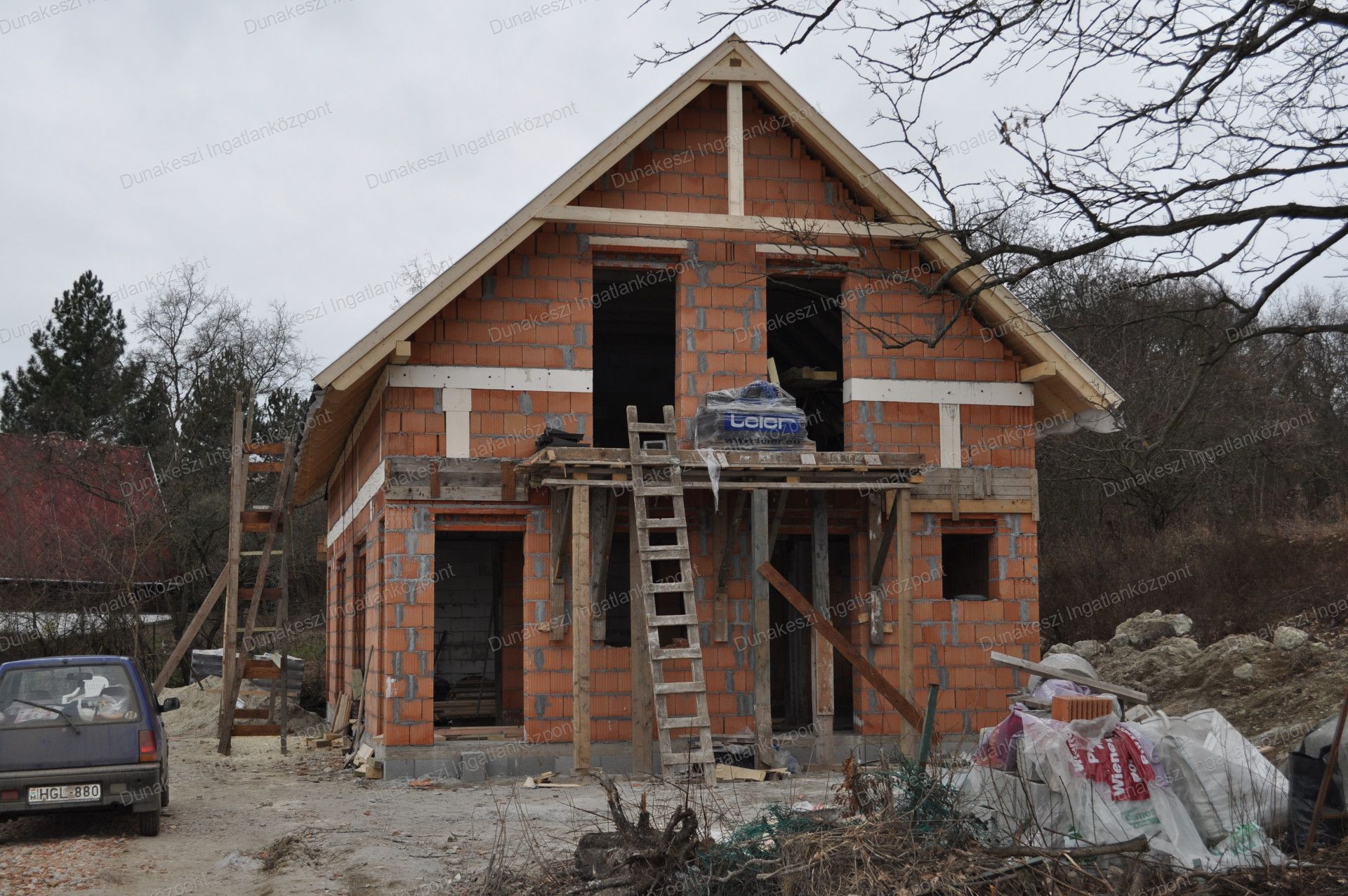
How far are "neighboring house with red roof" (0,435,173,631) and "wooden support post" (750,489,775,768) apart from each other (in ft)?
50.0

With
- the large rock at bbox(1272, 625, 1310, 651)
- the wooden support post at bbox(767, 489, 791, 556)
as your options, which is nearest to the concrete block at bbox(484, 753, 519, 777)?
the wooden support post at bbox(767, 489, 791, 556)

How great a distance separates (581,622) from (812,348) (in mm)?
6852

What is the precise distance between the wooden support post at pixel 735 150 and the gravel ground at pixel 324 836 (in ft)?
19.9

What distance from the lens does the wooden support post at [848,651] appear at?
1211 cm

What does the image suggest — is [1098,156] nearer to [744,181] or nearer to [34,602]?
[744,181]

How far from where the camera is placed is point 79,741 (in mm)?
9539

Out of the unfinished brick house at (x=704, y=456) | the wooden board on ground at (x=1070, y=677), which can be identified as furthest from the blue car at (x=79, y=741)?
the wooden board on ground at (x=1070, y=677)

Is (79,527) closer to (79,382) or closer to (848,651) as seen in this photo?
(79,382)

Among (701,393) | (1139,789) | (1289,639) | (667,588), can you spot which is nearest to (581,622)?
(667,588)

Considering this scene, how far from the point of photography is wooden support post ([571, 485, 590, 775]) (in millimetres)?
12000

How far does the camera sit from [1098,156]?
6.54 m

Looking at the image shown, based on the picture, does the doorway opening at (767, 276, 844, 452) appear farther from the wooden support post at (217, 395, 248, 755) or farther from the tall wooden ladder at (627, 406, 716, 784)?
the wooden support post at (217, 395, 248, 755)

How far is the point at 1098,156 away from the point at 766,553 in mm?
6790

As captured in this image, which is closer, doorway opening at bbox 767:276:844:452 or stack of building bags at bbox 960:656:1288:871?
stack of building bags at bbox 960:656:1288:871
